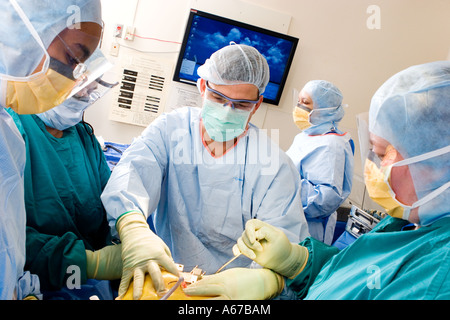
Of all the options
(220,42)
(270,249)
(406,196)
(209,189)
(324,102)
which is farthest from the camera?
(220,42)

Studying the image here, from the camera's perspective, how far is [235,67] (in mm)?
1620

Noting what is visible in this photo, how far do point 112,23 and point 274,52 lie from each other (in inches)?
70.4

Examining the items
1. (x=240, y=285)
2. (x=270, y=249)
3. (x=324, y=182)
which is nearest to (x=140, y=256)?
(x=240, y=285)

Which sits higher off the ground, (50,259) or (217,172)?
(217,172)

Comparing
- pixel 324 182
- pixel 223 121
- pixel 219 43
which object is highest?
pixel 219 43

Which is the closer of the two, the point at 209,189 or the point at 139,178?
the point at 139,178

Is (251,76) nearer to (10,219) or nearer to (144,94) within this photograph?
(10,219)

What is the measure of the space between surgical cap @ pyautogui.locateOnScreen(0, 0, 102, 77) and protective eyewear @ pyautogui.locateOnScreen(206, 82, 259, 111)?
0.82 m

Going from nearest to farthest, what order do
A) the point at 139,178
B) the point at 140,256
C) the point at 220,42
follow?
the point at 140,256, the point at 139,178, the point at 220,42

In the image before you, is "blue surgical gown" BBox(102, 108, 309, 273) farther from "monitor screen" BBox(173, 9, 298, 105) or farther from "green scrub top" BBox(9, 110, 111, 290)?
"monitor screen" BBox(173, 9, 298, 105)

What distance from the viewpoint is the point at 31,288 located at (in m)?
1.01

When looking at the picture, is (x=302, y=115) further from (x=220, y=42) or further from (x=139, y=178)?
(x=139, y=178)

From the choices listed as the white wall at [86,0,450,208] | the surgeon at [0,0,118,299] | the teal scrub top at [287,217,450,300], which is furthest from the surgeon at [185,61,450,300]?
the white wall at [86,0,450,208]

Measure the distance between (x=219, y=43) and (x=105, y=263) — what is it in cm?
304
